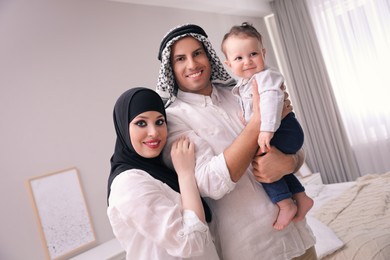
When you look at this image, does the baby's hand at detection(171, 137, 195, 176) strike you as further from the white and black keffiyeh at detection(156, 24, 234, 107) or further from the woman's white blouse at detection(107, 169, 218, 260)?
the white and black keffiyeh at detection(156, 24, 234, 107)

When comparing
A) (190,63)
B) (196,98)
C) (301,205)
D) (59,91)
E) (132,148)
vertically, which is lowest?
(301,205)

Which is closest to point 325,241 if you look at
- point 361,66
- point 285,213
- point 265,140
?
point 285,213

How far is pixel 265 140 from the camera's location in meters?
1.28

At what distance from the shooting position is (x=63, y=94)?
287 cm

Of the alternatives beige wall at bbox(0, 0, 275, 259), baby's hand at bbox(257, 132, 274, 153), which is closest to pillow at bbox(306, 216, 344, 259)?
baby's hand at bbox(257, 132, 274, 153)

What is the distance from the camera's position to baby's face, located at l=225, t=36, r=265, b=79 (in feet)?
5.11

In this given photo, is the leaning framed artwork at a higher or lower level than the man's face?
lower

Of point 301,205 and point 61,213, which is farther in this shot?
point 61,213

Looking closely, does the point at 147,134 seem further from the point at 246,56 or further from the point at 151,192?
the point at 246,56

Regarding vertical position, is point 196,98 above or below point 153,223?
above

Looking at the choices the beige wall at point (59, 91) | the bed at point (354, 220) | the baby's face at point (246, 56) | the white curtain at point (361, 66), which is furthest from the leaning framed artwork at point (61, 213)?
the white curtain at point (361, 66)

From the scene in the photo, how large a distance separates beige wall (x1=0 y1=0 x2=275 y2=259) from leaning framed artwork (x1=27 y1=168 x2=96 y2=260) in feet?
0.17

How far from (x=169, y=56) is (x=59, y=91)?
1.69 metres

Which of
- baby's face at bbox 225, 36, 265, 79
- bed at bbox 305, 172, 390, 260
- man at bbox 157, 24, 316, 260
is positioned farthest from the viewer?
bed at bbox 305, 172, 390, 260
